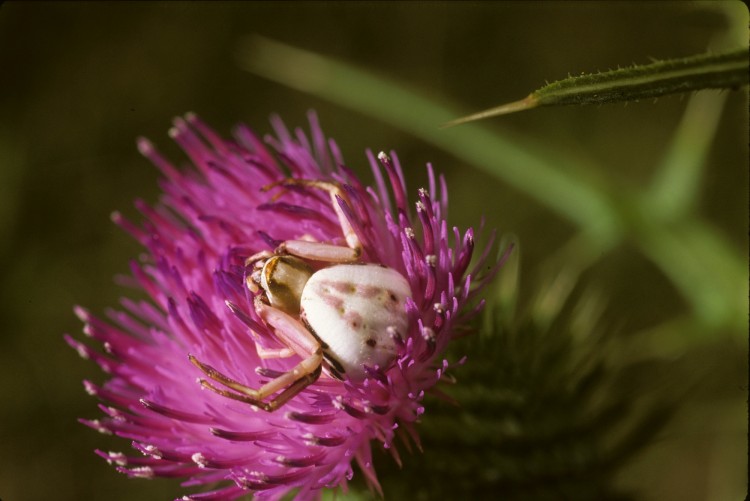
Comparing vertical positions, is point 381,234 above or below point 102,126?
below

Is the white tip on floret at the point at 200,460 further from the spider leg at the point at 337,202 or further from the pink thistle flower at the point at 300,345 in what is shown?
the spider leg at the point at 337,202

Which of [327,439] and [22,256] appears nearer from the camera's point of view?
[327,439]

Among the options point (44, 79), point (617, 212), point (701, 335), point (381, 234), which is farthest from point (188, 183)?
point (44, 79)

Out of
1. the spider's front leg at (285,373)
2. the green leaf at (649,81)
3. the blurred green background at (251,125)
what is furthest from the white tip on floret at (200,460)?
the blurred green background at (251,125)

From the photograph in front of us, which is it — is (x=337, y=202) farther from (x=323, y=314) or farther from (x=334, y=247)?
(x=323, y=314)

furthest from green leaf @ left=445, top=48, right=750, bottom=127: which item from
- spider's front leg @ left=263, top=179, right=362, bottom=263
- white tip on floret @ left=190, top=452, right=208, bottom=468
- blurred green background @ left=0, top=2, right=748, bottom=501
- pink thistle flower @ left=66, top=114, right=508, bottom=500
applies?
blurred green background @ left=0, top=2, right=748, bottom=501

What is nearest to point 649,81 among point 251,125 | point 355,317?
point 355,317

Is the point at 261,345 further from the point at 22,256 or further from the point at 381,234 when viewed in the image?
the point at 22,256

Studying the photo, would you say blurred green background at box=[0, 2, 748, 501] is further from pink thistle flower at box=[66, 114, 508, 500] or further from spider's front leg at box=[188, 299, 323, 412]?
spider's front leg at box=[188, 299, 323, 412]
